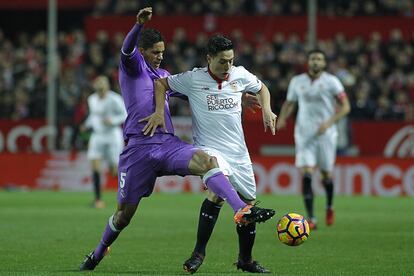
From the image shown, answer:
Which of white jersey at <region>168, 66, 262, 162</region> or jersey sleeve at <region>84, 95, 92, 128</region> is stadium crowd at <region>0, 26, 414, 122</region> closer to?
jersey sleeve at <region>84, 95, 92, 128</region>

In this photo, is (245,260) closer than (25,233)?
Yes

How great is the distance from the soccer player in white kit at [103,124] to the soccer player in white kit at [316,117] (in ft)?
17.0

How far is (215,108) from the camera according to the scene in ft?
33.9

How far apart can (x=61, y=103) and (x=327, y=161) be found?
1451 cm

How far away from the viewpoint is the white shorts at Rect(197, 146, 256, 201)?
33.7 feet

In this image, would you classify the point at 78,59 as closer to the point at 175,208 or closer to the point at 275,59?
the point at 275,59

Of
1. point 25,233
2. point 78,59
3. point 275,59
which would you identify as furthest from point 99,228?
point 78,59

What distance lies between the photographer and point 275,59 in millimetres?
28438

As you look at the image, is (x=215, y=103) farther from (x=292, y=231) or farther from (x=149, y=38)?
(x=292, y=231)

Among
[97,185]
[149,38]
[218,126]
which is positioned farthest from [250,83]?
[97,185]

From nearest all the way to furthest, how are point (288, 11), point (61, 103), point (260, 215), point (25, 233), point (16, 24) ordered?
point (260, 215) → point (25, 233) → point (61, 103) → point (288, 11) → point (16, 24)

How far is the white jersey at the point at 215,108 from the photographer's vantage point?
10.3 metres

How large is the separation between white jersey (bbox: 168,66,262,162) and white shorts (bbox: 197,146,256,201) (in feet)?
0.18

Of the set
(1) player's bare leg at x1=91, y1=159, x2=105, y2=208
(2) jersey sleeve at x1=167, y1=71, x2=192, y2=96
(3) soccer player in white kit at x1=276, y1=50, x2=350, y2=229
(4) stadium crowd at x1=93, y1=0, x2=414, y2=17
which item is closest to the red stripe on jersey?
(3) soccer player in white kit at x1=276, y1=50, x2=350, y2=229
